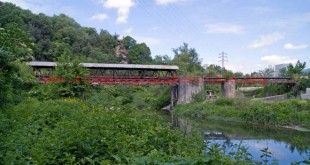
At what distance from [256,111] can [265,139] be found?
7.75m

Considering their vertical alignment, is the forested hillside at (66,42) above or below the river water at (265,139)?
above

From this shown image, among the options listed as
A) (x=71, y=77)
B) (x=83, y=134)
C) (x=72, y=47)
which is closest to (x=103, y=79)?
(x=71, y=77)

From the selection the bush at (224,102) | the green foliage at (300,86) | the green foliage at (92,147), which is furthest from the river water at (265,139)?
the green foliage at (300,86)

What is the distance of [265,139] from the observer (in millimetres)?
18281

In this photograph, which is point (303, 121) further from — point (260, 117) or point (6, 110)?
point (6, 110)

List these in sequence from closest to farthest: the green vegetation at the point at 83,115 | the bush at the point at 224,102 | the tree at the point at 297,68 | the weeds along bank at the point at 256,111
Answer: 1. the green vegetation at the point at 83,115
2. the weeds along bank at the point at 256,111
3. the bush at the point at 224,102
4. the tree at the point at 297,68

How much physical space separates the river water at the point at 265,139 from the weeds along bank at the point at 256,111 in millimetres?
1517

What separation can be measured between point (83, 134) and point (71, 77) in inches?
574

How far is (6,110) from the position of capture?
33.6ft

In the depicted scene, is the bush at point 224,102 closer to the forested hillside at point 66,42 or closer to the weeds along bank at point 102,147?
the forested hillside at point 66,42

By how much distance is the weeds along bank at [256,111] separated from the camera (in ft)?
77.9

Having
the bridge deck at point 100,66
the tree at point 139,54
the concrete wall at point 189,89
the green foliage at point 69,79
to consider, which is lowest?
the concrete wall at point 189,89

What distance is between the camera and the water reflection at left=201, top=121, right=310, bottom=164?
13633 millimetres

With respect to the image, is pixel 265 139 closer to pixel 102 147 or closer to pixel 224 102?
pixel 224 102
